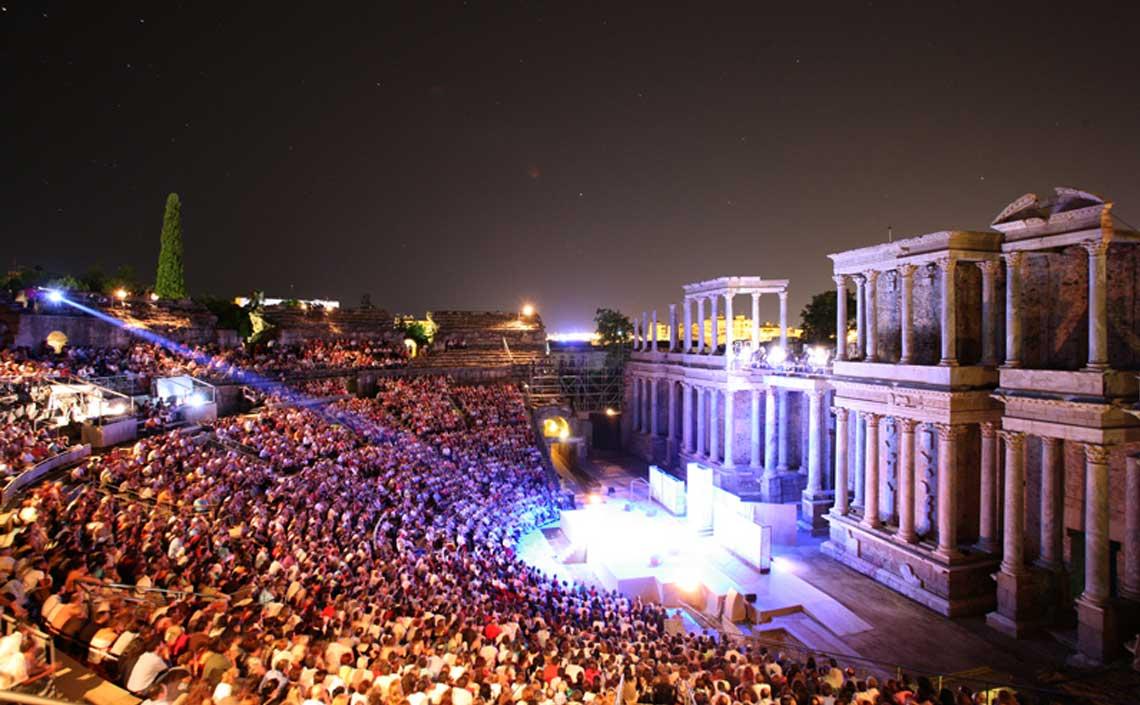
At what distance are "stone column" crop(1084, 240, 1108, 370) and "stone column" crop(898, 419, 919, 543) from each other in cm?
500

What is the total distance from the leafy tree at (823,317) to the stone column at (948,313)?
92.0 feet

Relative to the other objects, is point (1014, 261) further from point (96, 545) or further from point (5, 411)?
point (5, 411)

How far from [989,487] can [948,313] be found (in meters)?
4.89

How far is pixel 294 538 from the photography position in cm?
1371

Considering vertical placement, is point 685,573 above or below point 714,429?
below

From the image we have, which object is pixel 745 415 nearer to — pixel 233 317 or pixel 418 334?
pixel 418 334

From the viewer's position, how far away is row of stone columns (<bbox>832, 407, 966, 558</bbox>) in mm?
18484

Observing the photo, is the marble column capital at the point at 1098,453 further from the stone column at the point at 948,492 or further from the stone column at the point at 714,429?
the stone column at the point at 714,429

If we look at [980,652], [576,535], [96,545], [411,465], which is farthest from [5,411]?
[980,652]

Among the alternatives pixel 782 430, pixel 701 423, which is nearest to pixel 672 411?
pixel 701 423

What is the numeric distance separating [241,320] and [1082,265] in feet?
135

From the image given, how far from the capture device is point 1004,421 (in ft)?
56.3

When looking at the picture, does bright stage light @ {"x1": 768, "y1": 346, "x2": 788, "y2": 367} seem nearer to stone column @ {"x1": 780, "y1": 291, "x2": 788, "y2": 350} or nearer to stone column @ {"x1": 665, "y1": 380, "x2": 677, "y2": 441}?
stone column @ {"x1": 780, "y1": 291, "x2": 788, "y2": 350}

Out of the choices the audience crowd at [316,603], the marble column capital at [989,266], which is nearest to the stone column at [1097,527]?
the audience crowd at [316,603]
